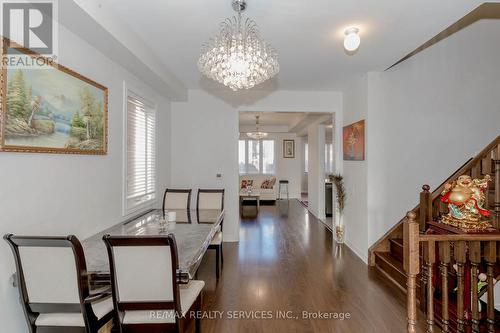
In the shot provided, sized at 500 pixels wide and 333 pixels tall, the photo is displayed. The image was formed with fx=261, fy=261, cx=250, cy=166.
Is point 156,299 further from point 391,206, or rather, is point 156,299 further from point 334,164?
point 334,164

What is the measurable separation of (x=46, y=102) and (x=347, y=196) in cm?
429

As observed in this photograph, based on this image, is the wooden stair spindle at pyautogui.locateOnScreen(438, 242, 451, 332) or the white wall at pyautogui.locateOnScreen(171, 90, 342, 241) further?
the white wall at pyautogui.locateOnScreen(171, 90, 342, 241)

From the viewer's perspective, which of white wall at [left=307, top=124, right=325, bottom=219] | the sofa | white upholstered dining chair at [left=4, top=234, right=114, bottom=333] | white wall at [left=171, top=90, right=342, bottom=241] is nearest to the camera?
white upholstered dining chair at [left=4, top=234, right=114, bottom=333]

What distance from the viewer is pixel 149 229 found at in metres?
2.62

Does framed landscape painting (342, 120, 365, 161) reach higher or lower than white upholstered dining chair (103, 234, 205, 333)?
higher

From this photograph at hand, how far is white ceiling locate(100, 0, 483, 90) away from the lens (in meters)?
2.17

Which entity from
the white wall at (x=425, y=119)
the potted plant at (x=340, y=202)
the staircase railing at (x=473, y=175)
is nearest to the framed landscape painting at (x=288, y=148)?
the potted plant at (x=340, y=202)

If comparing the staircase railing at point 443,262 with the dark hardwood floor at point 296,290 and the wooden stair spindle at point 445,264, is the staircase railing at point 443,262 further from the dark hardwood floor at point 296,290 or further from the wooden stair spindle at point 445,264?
the dark hardwood floor at point 296,290

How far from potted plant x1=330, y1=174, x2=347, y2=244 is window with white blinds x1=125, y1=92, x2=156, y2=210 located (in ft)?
10.4

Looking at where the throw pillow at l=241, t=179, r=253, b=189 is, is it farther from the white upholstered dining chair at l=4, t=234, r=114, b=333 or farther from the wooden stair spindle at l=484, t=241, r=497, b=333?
the white upholstered dining chair at l=4, t=234, r=114, b=333

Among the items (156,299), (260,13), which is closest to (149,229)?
(156,299)

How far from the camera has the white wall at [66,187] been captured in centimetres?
166

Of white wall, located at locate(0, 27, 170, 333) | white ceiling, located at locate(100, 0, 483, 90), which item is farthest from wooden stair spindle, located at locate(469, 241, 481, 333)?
white wall, located at locate(0, 27, 170, 333)

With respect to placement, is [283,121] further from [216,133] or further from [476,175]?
[476,175]
